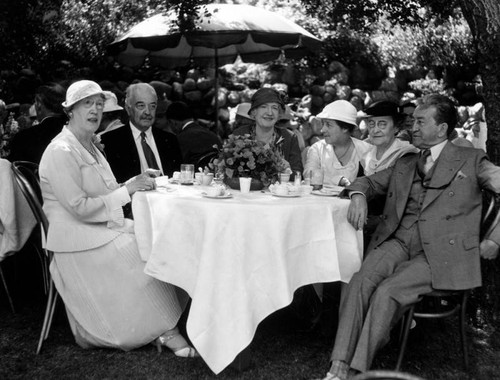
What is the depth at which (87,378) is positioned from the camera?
3.57 m

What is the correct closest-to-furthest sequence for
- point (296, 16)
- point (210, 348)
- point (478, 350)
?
point (210, 348), point (478, 350), point (296, 16)

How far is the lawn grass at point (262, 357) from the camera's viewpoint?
3.66 m

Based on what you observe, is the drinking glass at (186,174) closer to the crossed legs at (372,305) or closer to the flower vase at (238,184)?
the flower vase at (238,184)

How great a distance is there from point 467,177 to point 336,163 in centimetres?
154

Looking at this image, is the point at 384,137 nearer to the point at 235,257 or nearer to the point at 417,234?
the point at 417,234

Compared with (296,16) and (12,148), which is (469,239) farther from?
(296,16)

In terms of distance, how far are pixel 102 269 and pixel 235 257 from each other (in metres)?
1.00

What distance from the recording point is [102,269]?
3.92m

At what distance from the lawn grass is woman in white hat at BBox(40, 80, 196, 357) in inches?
5.2

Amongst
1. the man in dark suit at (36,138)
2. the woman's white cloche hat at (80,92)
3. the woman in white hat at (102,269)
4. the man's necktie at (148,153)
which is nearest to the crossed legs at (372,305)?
the woman in white hat at (102,269)

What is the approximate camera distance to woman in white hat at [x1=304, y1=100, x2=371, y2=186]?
16.8ft

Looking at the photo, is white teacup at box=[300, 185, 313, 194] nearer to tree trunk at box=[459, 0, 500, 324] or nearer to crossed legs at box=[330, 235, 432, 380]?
crossed legs at box=[330, 235, 432, 380]

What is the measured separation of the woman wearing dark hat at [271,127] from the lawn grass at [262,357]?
1676 mm

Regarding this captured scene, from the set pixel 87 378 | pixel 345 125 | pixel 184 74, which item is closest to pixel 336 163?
pixel 345 125
